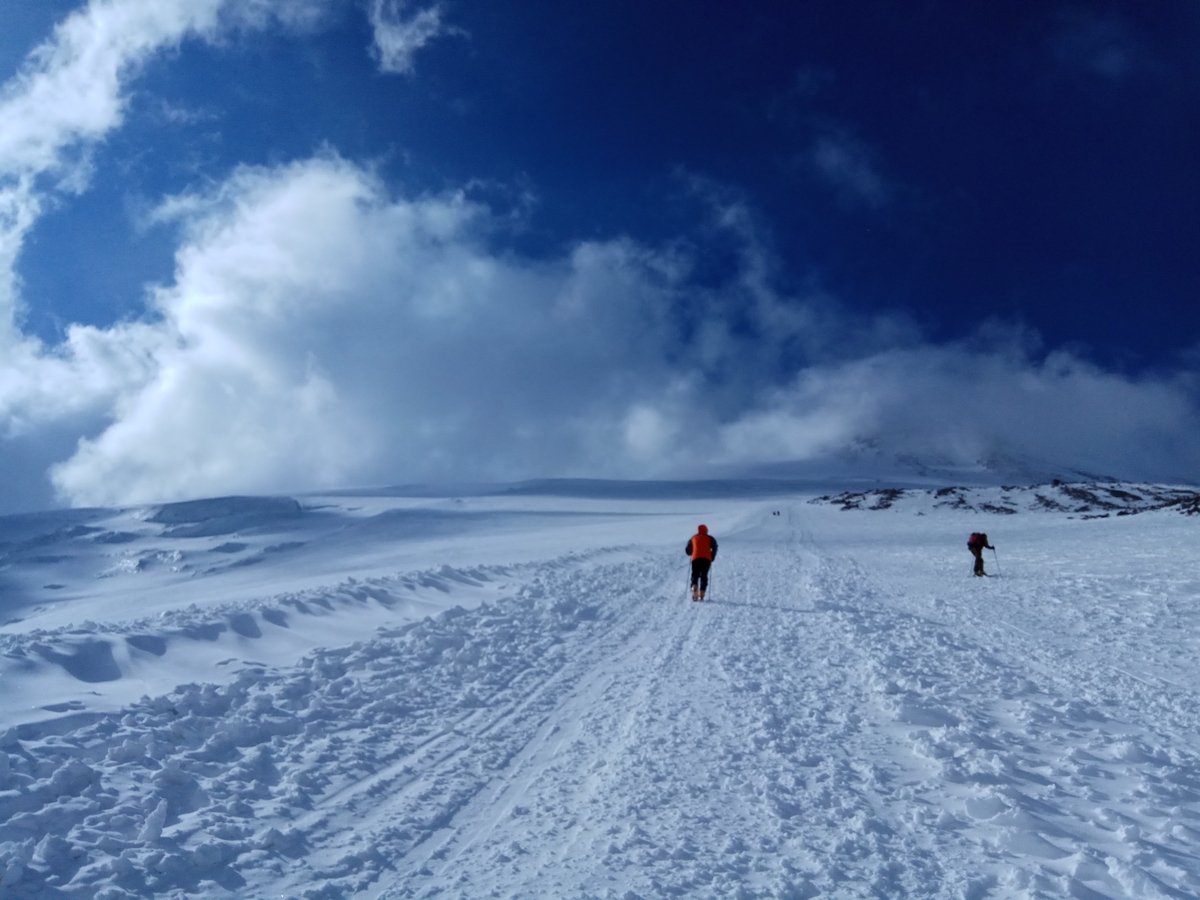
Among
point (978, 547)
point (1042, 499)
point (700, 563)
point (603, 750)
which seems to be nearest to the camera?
point (603, 750)

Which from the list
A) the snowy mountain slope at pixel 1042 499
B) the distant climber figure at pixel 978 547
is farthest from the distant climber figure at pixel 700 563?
the snowy mountain slope at pixel 1042 499

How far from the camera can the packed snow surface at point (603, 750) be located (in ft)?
13.5

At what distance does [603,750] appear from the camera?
594cm

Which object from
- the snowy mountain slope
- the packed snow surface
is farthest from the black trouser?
the snowy mountain slope

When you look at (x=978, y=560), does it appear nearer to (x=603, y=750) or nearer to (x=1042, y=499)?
(x=603, y=750)

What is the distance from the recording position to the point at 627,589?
15930 mm

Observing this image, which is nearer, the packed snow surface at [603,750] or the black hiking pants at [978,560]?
the packed snow surface at [603,750]

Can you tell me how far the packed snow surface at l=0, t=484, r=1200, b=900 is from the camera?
4129mm

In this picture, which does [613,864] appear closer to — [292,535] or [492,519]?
[292,535]

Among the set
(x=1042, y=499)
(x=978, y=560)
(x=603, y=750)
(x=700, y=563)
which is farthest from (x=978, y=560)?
(x=1042, y=499)

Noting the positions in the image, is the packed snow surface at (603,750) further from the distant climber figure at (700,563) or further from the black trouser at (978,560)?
the black trouser at (978,560)

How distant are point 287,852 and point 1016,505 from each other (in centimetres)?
6083

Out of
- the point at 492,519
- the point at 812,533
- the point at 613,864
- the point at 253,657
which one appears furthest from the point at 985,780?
the point at 492,519

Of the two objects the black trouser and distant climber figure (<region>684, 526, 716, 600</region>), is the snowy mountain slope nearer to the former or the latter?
the black trouser
